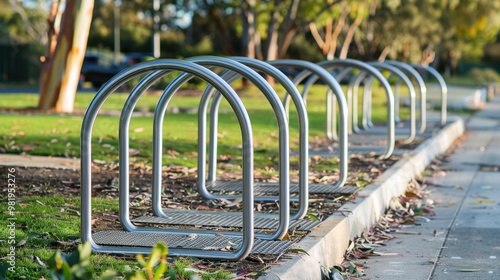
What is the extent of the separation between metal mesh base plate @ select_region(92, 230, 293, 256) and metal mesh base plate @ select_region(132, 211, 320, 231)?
1.64ft

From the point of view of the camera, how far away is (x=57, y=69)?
1694 cm

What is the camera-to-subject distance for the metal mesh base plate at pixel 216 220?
21.0 feet

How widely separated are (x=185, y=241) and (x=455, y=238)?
2446 millimetres

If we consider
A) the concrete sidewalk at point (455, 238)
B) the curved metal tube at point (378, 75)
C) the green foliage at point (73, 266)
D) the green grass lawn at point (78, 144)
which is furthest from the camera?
the curved metal tube at point (378, 75)

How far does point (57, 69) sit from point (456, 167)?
7.90m

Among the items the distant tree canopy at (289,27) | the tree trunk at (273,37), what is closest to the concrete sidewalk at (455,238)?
the distant tree canopy at (289,27)

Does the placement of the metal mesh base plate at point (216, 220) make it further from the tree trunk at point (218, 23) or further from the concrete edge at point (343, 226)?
the tree trunk at point (218, 23)

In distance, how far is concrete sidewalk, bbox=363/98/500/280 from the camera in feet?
19.8

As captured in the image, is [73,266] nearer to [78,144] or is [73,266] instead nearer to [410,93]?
[78,144]

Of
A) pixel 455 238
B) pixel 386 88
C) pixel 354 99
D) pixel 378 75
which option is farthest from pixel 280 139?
pixel 354 99

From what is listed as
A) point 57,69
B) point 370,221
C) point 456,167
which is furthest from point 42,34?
point 370,221

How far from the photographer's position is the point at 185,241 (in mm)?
5730

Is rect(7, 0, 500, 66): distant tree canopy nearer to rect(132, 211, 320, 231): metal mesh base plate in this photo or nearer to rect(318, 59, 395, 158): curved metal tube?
rect(318, 59, 395, 158): curved metal tube

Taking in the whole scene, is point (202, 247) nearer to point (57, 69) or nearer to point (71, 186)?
point (71, 186)
